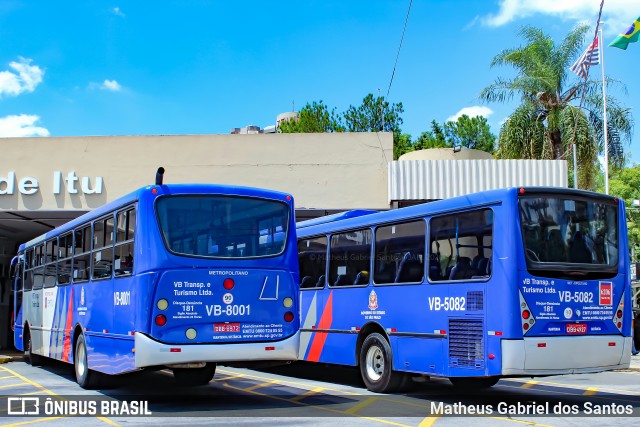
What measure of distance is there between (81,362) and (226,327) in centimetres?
400

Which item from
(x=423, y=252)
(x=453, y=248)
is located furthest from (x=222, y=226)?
(x=453, y=248)

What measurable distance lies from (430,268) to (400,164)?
34.5 feet

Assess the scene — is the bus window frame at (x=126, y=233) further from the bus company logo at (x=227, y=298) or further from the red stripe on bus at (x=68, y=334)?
the red stripe on bus at (x=68, y=334)

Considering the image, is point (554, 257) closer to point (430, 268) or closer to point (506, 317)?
point (506, 317)

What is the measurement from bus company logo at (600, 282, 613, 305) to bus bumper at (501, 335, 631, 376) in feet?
1.59

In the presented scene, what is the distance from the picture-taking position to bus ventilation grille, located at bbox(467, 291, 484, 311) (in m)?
10.6

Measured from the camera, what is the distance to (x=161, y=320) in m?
10.3

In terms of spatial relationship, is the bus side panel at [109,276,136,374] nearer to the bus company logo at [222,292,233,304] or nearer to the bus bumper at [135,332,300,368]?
the bus bumper at [135,332,300,368]

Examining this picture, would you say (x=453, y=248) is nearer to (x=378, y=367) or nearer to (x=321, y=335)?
(x=378, y=367)

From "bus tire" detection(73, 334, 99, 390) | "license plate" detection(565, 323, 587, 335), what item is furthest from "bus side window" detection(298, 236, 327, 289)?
"license plate" detection(565, 323, 587, 335)

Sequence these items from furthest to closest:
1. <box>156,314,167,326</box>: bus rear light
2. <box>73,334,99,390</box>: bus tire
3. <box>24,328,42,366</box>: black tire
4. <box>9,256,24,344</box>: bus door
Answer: <box>9,256,24,344</box>: bus door → <box>24,328,42,366</box>: black tire → <box>73,334,99,390</box>: bus tire → <box>156,314,167,326</box>: bus rear light

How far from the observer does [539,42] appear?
37.1 m

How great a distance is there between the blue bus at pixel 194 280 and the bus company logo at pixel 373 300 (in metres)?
2.10

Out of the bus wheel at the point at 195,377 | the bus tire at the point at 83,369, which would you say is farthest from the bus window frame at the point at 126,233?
the bus wheel at the point at 195,377
